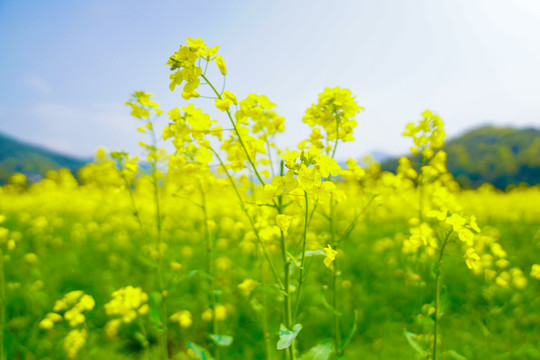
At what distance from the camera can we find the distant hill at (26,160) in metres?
10.5

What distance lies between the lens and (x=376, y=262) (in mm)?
4684

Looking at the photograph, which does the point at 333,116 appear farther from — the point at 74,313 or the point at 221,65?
the point at 74,313

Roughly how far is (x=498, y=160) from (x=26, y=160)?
22.0 m

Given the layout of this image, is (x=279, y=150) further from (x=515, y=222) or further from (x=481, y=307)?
(x=515, y=222)

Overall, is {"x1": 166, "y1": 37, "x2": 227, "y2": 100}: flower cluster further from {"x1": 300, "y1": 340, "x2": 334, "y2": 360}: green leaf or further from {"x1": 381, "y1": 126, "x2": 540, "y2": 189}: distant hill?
{"x1": 381, "y1": 126, "x2": 540, "y2": 189}: distant hill

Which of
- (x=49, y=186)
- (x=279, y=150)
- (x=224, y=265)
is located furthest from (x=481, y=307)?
(x=49, y=186)

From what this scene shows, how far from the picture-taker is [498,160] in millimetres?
17266

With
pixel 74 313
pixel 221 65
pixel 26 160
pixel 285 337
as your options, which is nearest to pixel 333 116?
pixel 221 65

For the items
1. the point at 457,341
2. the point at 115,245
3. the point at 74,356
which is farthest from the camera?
the point at 115,245

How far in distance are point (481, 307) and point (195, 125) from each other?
3.82 metres

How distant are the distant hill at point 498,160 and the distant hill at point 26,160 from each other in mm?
13254

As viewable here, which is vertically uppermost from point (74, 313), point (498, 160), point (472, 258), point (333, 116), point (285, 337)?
point (498, 160)

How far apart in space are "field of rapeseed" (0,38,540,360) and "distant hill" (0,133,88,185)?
489cm

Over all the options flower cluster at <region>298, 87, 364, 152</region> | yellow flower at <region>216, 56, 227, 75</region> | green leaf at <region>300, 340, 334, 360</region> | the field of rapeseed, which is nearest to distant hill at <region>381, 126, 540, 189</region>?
the field of rapeseed
